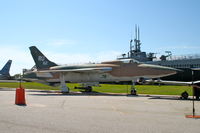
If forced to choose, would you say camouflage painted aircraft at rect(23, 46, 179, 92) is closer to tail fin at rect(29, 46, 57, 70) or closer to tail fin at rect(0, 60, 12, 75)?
tail fin at rect(29, 46, 57, 70)

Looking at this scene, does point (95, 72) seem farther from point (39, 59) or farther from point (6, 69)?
point (6, 69)

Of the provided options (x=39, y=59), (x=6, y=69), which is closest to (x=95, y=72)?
(x=39, y=59)

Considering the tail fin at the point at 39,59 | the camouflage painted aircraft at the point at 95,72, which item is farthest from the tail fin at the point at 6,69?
the camouflage painted aircraft at the point at 95,72

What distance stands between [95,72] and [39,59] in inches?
320

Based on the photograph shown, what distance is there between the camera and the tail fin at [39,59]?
28422mm

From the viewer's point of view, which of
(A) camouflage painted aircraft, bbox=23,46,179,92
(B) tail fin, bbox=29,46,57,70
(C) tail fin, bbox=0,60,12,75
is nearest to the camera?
(A) camouflage painted aircraft, bbox=23,46,179,92

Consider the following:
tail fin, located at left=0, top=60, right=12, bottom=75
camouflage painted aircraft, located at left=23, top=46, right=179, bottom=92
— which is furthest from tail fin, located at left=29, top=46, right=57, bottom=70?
tail fin, located at left=0, top=60, right=12, bottom=75

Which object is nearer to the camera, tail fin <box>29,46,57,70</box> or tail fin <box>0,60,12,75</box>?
tail fin <box>29,46,57,70</box>

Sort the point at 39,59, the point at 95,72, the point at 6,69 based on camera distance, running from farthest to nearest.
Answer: the point at 6,69
the point at 39,59
the point at 95,72

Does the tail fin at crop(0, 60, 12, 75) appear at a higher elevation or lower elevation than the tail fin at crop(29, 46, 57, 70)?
lower

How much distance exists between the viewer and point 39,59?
93.3 ft

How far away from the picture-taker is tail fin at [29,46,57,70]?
2842 cm

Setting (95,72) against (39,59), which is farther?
(39,59)

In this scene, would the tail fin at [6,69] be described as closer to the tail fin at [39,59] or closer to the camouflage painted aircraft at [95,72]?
the tail fin at [39,59]
